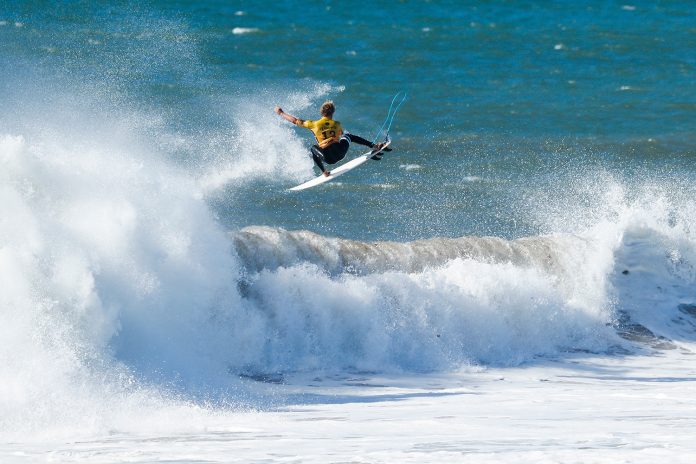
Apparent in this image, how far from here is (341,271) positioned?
17391 mm

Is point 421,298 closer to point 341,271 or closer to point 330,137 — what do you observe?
point 341,271

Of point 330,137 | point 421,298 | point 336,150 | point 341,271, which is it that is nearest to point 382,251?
point 341,271

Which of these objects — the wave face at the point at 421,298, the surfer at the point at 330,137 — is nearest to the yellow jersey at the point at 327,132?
the surfer at the point at 330,137

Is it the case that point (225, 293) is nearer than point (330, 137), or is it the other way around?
point (225, 293)

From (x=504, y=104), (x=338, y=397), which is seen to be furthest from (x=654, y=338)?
(x=504, y=104)

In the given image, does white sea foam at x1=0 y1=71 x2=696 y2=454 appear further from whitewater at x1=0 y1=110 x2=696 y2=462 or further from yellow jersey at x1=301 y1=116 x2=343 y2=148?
yellow jersey at x1=301 y1=116 x2=343 y2=148

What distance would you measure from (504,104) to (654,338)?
12.9m

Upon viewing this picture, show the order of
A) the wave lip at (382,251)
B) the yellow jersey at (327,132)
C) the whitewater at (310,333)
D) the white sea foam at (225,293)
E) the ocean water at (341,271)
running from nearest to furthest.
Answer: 1. the whitewater at (310,333)
2. the ocean water at (341,271)
3. the white sea foam at (225,293)
4. the yellow jersey at (327,132)
5. the wave lip at (382,251)

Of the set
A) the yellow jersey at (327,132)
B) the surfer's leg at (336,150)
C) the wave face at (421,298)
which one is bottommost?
the wave face at (421,298)

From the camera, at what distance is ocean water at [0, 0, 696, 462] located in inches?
481

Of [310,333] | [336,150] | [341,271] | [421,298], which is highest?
[336,150]

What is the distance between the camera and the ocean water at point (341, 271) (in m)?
12.2

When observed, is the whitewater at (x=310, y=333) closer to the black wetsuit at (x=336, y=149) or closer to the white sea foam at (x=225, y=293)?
the white sea foam at (x=225, y=293)

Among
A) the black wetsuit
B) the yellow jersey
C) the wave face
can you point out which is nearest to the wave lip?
the wave face
